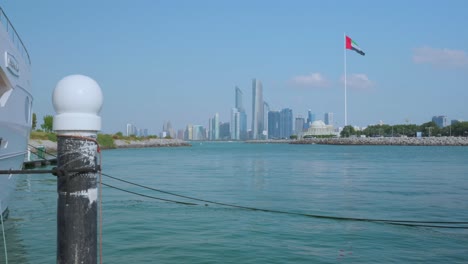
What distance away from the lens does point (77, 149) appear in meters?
3.06

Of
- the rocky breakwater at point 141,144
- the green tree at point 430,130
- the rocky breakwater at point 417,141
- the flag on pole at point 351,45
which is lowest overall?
the rocky breakwater at point 141,144

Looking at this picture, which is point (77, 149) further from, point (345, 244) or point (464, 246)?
point (464, 246)

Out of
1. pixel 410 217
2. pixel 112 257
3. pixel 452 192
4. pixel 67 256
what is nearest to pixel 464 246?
pixel 410 217

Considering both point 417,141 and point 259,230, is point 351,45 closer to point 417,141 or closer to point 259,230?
point 417,141

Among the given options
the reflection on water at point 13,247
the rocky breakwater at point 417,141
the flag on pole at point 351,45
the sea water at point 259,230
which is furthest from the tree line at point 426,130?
the reflection on water at point 13,247

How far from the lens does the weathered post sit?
3.01 meters

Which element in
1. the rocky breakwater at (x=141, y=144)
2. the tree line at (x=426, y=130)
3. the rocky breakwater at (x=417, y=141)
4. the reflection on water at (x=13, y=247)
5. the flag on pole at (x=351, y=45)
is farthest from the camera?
the tree line at (x=426, y=130)

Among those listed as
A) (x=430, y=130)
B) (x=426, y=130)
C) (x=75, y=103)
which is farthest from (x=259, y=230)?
(x=426, y=130)

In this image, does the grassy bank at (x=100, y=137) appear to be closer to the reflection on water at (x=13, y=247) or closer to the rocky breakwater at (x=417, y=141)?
the reflection on water at (x=13, y=247)

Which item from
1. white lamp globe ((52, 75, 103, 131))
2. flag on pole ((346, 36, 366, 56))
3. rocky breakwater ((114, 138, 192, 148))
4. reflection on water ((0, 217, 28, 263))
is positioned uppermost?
flag on pole ((346, 36, 366, 56))

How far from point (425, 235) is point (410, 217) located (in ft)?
9.59

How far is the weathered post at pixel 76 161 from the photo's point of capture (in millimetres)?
3008

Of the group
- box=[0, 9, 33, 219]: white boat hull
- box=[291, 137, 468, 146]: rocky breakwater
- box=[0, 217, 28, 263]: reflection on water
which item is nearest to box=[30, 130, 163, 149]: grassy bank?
box=[0, 217, 28, 263]: reflection on water

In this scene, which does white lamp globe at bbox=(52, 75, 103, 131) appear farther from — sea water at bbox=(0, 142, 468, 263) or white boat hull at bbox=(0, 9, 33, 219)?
sea water at bbox=(0, 142, 468, 263)
